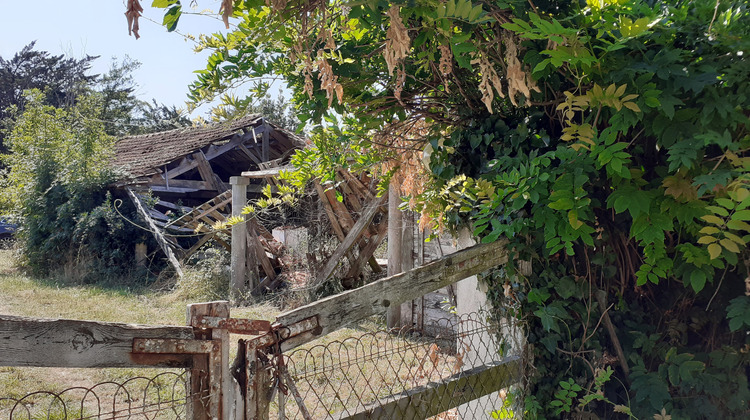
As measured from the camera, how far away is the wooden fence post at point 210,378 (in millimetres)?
1532

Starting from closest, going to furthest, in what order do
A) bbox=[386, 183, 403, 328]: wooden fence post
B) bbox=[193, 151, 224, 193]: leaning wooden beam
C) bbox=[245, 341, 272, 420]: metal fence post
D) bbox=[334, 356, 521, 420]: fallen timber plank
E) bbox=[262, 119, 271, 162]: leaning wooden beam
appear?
bbox=[245, 341, 272, 420]: metal fence post < bbox=[334, 356, 521, 420]: fallen timber plank < bbox=[386, 183, 403, 328]: wooden fence post < bbox=[193, 151, 224, 193]: leaning wooden beam < bbox=[262, 119, 271, 162]: leaning wooden beam

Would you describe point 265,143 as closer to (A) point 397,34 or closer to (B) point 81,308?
(B) point 81,308

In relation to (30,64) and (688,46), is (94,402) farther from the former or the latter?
(30,64)

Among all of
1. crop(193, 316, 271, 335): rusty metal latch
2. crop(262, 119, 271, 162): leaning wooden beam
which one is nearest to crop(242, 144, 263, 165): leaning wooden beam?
crop(262, 119, 271, 162): leaning wooden beam

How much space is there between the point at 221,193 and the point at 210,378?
1175 cm

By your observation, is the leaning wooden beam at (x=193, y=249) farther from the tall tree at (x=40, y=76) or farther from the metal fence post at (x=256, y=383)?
the tall tree at (x=40, y=76)

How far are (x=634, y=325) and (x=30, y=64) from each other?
34.7 meters

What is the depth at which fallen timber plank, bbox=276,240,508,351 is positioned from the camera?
176 centimetres

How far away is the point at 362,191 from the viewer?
7574 mm

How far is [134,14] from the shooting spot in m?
1.21

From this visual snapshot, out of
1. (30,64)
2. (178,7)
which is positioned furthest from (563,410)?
(30,64)

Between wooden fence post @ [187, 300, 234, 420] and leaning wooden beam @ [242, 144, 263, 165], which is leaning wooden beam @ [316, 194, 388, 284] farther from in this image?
leaning wooden beam @ [242, 144, 263, 165]

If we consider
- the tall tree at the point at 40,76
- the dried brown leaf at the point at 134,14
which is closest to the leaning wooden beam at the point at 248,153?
the dried brown leaf at the point at 134,14

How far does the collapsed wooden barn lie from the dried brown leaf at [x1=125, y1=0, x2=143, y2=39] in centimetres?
464
